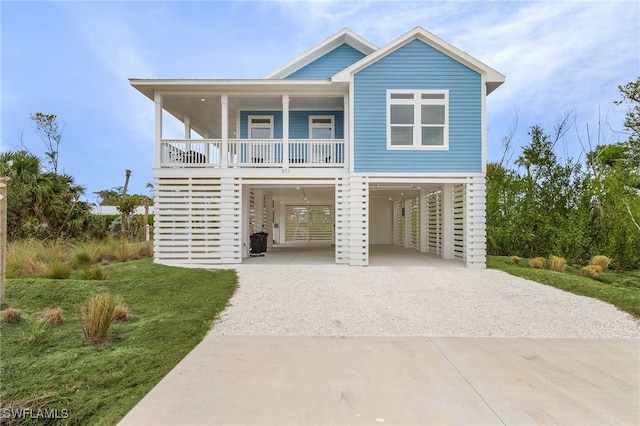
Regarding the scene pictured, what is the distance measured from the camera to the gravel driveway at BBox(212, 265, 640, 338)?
5.48m

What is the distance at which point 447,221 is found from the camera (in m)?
13.0

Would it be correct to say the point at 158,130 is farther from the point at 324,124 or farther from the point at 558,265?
the point at 558,265

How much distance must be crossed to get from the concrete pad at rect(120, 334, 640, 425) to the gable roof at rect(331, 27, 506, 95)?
844 centimetres

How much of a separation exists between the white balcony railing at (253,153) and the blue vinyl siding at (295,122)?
163cm

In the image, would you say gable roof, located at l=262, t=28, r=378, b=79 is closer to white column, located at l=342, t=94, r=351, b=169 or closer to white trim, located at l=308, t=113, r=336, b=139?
white trim, located at l=308, t=113, r=336, b=139

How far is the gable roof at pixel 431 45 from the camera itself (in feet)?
35.7

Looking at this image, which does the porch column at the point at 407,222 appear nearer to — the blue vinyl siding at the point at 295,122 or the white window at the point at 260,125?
the blue vinyl siding at the point at 295,122

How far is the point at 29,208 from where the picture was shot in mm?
13516

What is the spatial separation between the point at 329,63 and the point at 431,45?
14.9 ft

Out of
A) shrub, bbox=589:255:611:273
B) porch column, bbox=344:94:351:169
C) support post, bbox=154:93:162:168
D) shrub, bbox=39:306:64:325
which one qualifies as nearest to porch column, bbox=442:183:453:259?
porch column, bbox=344:94:351:169

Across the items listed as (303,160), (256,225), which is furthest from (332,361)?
(256,225)

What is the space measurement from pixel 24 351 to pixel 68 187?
12.8 meters

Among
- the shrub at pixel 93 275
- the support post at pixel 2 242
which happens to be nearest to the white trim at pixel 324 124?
the shrub at pixel 93 275

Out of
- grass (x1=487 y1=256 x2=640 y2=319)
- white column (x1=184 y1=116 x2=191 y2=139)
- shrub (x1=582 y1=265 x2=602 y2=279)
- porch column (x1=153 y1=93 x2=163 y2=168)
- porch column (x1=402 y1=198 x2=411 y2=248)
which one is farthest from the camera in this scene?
porch column (x1=402 y1=198 x2=411 y2=248)
